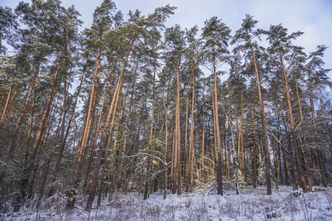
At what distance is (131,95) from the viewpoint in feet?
63.2

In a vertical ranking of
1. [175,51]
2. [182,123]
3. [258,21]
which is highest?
[258,21]

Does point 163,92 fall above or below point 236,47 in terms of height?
below

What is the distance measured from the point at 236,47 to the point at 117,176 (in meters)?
16.0

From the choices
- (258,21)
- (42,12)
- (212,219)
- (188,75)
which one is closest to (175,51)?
(188,75)

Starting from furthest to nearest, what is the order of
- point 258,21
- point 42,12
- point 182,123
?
point 182,123, point 258,21, point 42,12

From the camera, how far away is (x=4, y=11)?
11047 mm

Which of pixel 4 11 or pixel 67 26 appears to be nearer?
pixel 4 11

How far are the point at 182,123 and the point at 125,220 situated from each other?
62.1 ft

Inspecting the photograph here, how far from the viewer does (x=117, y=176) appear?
18.2m

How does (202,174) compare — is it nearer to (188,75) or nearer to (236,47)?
(188,75)

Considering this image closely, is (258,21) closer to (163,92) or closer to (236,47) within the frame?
(236,47)

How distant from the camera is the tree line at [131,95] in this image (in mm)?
13120

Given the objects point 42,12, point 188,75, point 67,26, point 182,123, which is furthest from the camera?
point 182,123

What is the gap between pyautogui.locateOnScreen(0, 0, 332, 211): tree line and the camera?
13120 millimetres
